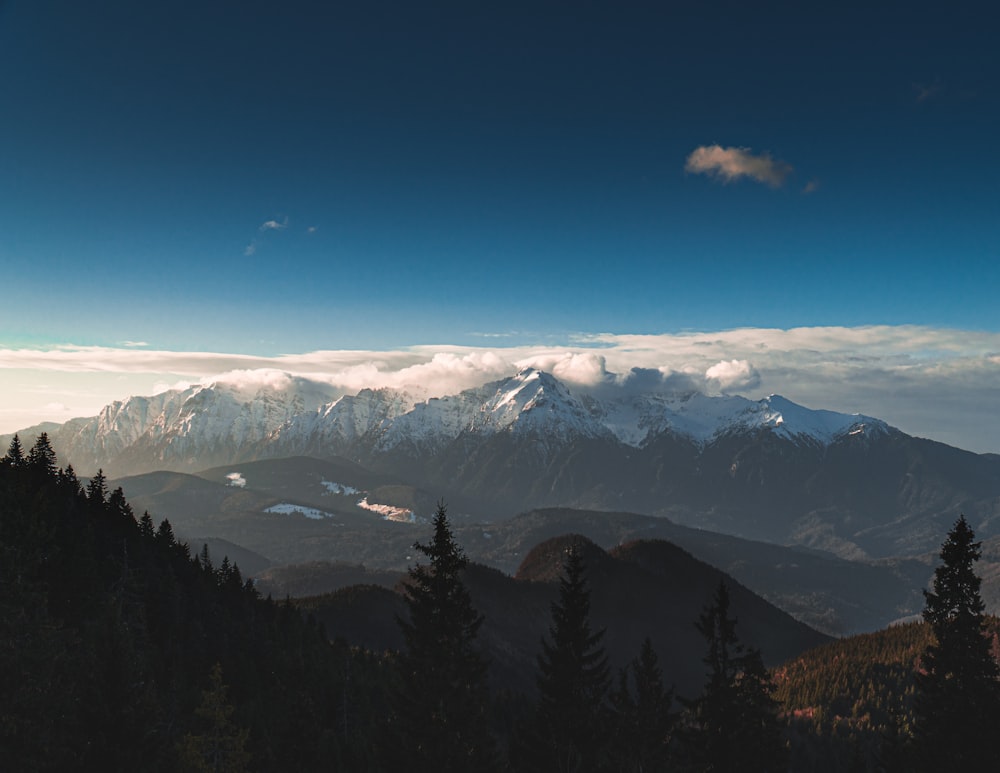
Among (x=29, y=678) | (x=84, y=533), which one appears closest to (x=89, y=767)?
(x=29, y=678)

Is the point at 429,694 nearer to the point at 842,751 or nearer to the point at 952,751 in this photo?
the point at 952,751

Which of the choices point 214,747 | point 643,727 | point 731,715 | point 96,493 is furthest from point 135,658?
point 96,493

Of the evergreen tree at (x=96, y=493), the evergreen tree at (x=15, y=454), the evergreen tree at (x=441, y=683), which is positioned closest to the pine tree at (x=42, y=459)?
the evergreen tree at (x=15, y=454)

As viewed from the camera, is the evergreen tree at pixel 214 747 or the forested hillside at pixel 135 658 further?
the evergreen tree at pixel 214 747

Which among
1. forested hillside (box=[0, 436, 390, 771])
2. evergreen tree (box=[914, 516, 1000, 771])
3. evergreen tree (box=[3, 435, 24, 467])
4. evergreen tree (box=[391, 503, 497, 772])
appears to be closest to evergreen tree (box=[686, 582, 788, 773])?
evergreen tree (box=[914, 516, 1000, 771])

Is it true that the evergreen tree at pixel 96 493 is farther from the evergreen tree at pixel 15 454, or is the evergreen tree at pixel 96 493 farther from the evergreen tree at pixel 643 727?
the evergreen tree at pixel 643 727
